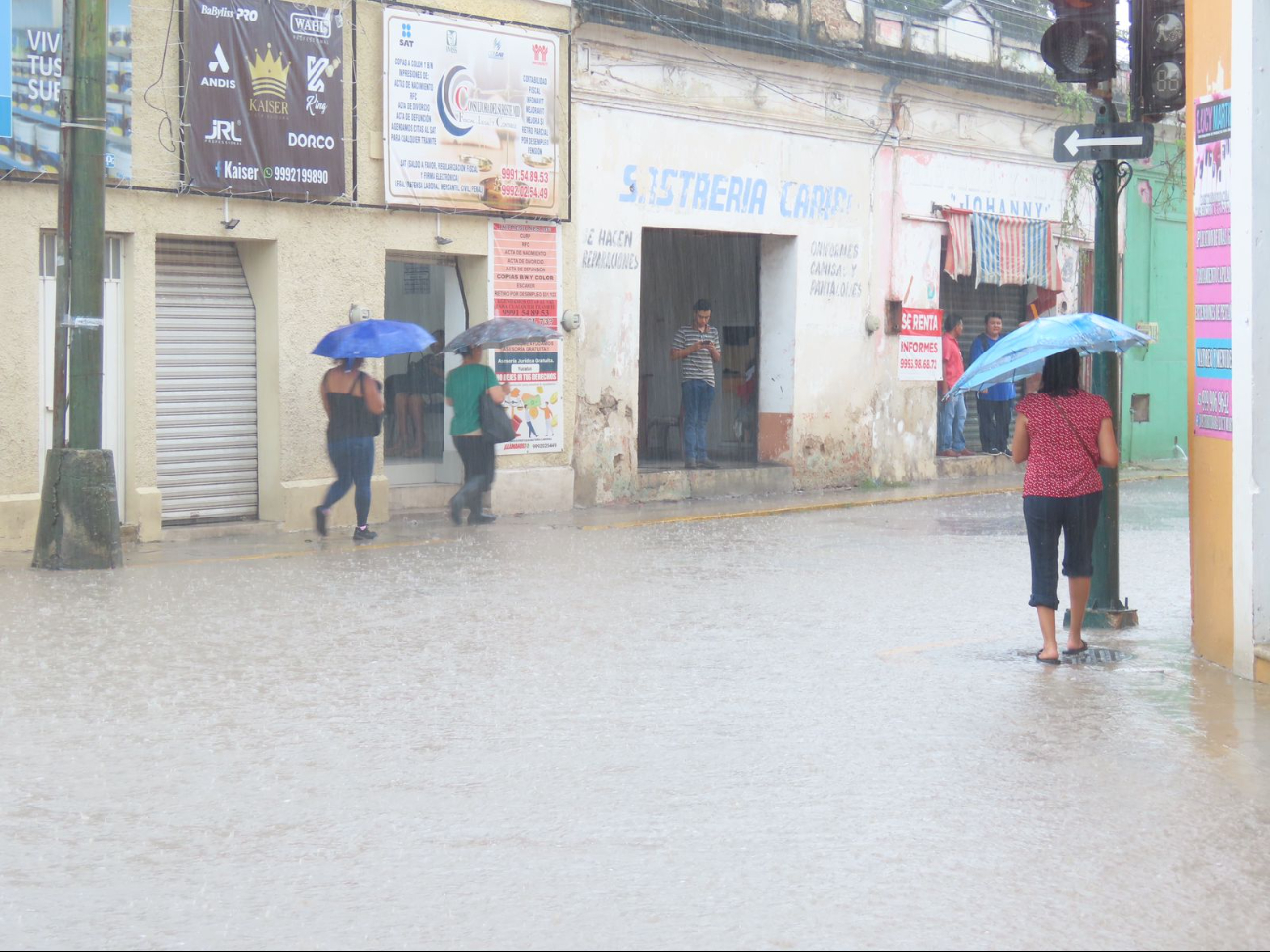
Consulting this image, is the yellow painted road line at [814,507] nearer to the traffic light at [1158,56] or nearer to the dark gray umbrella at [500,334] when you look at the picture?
the dark gray umbrella at [500,334]

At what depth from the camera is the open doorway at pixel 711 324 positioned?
22766 millimetres

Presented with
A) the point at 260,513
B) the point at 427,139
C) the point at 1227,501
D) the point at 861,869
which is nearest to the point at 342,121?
the point at 427,139

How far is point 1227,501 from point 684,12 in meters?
12.2

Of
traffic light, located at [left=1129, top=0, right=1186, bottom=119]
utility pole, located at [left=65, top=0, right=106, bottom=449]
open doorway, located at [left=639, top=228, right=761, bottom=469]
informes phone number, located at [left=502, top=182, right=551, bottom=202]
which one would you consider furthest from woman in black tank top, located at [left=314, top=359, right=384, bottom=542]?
traffic light, located at [left=1129, top=0, right=1186, bottom=119]

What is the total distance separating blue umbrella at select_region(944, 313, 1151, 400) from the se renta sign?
45.3 feet

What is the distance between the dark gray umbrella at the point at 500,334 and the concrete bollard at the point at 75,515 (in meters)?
4.49

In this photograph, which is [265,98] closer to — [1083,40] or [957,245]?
[1083,40]

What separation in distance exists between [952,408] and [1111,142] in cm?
1432

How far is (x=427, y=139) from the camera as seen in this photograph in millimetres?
17453

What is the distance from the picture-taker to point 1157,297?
27625 mm

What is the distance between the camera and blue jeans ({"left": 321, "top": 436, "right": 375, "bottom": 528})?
15.8 meters

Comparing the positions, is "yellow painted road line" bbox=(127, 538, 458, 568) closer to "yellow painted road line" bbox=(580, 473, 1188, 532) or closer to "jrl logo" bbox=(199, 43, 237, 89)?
"yellow painted road line" bbox=(580, 473, 1188, 532)

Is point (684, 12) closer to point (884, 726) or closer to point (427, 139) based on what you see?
point (427, 139)

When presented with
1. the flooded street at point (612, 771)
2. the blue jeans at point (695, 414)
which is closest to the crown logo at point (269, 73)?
the flooded street at point (612, 771)
